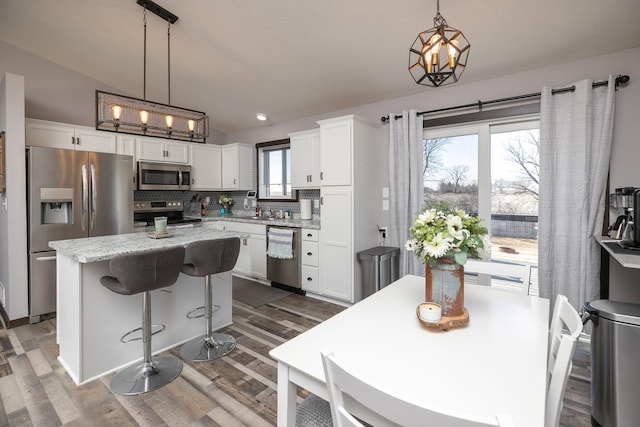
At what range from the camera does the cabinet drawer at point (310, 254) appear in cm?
384

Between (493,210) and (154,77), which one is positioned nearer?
(493,210)

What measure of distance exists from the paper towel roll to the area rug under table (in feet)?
3.67

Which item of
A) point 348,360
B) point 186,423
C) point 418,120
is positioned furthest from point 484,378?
point 418,120

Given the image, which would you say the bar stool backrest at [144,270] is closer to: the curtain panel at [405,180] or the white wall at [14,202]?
the white wall at [14,202]

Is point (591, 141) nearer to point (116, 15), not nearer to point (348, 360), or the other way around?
point (348, 360)

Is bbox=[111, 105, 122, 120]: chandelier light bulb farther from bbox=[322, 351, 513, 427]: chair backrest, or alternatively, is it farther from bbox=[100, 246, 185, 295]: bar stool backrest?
bbox=[322, 351, 513, 427]: chair backrest

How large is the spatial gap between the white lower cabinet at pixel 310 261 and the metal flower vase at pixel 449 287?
2.54 metres

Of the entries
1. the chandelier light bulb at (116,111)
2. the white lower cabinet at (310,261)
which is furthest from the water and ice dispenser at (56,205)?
the white lower cabinet at (310,261)

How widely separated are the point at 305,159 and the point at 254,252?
158 centimetres

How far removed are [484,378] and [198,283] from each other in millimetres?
2476

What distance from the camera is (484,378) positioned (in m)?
0.92

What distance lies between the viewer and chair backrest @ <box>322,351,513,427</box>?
553 mm

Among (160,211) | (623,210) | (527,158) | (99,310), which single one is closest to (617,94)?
(527,158)

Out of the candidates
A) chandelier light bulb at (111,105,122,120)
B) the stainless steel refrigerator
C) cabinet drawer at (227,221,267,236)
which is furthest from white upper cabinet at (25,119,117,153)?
chandelier light bulb at (111,105,122,120)
